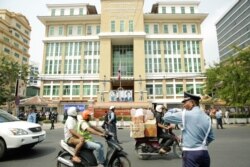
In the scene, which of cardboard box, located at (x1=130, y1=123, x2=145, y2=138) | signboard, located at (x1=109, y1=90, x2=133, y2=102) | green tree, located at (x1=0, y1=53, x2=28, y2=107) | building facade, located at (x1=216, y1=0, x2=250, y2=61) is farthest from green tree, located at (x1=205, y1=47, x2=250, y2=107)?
building facade, located at (x1=216, y1=0, x2=250, y2=61)

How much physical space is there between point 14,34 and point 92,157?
210ft

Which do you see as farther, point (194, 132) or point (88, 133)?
point (88, 133)

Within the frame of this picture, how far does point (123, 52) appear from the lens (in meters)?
49.4

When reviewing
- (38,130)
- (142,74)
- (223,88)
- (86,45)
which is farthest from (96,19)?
(38,130)

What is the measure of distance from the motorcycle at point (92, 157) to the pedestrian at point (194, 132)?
103 inches

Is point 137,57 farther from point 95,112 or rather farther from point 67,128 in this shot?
point 67,128

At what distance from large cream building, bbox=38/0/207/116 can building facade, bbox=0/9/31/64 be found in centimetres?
1337

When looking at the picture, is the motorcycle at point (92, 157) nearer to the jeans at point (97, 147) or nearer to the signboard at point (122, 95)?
the jeans at point (97, 147)

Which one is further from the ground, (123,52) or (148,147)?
(123,52)

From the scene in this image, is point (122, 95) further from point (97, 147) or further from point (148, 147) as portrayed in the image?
point (97, 147)

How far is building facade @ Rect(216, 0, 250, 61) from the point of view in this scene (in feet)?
242

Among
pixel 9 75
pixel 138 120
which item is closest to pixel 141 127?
pixel 138 120

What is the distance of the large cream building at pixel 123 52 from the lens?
45156mm

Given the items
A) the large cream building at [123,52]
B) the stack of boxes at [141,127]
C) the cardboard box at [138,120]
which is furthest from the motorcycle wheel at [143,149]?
the large cream building at [123,52]
